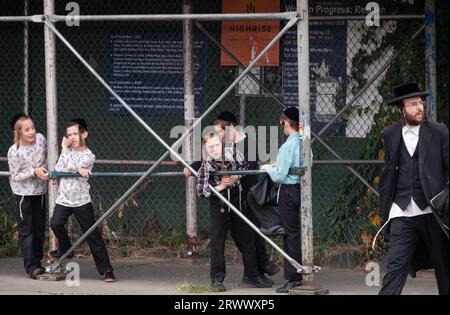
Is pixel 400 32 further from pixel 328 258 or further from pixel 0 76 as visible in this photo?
pixel 0 76

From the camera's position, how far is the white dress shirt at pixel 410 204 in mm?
9344

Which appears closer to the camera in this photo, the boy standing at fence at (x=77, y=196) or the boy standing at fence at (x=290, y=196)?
the boy standing at fence at (x=290, y=196)

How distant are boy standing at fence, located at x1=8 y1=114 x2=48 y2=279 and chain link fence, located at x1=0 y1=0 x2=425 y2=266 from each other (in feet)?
4.92

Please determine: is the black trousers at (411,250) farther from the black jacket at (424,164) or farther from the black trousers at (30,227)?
the black trousers at (30,227)

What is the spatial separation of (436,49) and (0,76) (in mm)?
5370

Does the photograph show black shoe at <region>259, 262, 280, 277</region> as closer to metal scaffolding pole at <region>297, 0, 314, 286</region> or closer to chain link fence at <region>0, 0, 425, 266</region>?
metal scaffolding pole at <region>297, 0, 314, 286</region>

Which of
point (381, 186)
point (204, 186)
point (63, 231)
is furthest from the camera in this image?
point (63, 231)

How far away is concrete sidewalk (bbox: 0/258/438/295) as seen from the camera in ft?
36.5

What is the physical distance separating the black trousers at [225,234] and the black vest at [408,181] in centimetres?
221

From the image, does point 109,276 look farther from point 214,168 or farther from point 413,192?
point 413,192

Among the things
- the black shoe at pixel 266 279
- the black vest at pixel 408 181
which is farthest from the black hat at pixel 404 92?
the black shoe at pixel 266 279

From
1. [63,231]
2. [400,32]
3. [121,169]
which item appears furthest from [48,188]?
[400,32]

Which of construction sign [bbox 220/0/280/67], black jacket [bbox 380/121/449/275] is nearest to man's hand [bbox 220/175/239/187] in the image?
black jacket [bbox 380/121/449/275]

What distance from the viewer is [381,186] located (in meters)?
9.53
